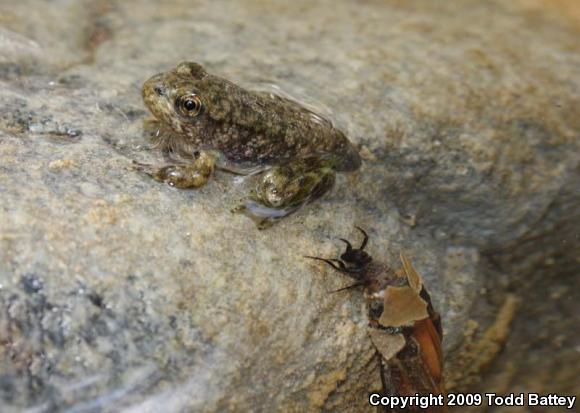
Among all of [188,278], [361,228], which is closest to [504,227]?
[361,228]

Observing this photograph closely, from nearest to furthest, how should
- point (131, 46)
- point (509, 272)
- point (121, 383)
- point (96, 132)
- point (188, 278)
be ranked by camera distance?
point (121, 383) < point (188, 278) < point (96, 132) < point (509, 272) < point (131, 46)

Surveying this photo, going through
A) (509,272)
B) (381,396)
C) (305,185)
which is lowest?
(381,396)

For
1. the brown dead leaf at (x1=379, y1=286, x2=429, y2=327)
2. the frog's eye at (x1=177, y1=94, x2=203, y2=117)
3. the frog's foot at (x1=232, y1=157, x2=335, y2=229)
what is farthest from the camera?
the frog's eye at (x1=177, y1=94, x2=203, y2=117)

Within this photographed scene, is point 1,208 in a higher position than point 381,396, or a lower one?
higher

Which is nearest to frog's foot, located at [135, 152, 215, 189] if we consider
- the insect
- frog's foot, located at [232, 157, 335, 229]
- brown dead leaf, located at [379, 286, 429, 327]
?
frog's foot, located at [232, 157, 335, 229]

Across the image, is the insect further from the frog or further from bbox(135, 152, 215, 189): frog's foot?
bbox(135, 152, 215, 189): frog's foot

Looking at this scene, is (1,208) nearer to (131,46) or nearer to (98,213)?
(98,213)

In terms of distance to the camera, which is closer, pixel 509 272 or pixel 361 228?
pixel 361 228
